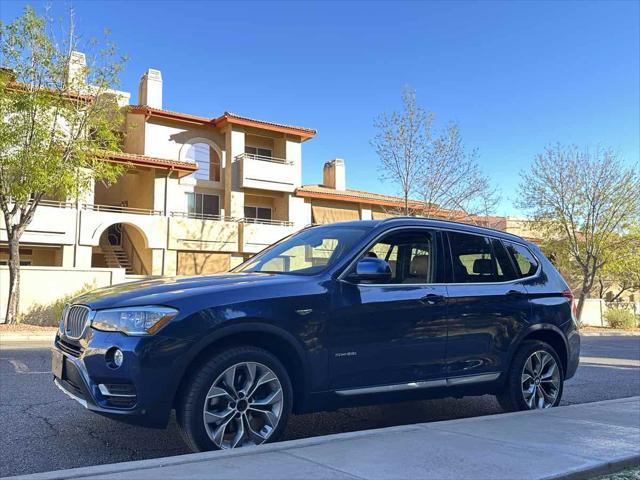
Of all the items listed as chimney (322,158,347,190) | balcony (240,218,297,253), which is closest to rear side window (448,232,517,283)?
balcony (240,218,297,253)

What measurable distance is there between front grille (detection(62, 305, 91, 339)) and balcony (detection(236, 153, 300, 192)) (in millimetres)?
26046

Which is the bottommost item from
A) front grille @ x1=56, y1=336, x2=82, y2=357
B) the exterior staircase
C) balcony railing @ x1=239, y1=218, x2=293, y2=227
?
front grille @ x1=56, y1=336, x2=82, y2=357

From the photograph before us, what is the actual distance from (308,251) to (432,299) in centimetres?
118

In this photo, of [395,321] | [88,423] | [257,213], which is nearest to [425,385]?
[395,321]

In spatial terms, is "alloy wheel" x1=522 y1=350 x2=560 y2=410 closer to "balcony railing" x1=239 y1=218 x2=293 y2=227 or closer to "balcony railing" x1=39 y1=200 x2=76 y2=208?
"balcony railing" x1=39 y1=200 x2=76 y2=208

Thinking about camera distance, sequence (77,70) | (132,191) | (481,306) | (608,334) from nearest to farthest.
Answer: (481,306) < (77,70) < (608,334) < (132,191)

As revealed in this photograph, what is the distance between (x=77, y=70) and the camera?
57.5 ft

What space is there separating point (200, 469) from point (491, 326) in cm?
313

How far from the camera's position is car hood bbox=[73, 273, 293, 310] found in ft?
13.2

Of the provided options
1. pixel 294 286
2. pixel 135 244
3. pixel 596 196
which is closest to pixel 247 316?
pixel 294 286

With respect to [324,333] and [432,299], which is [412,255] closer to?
[432,299]

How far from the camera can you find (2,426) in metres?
5.09

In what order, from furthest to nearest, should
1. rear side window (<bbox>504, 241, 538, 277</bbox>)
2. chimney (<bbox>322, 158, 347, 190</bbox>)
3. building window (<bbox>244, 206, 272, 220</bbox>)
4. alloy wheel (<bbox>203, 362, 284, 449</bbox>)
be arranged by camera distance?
1. chimney (<bbox>322, 158, 347, 190</bbox>)
2. building window (<bbox>244, 206, 272, 220</bbox>)
3. rear side window (<bbox>504, 241, 538, 277</bbox>)
4. alloy wheel (<bbox>203, 362, 284, 449</bbox>)

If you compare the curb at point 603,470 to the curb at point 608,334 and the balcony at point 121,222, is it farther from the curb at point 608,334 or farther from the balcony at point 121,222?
the balcony at point 121,222
